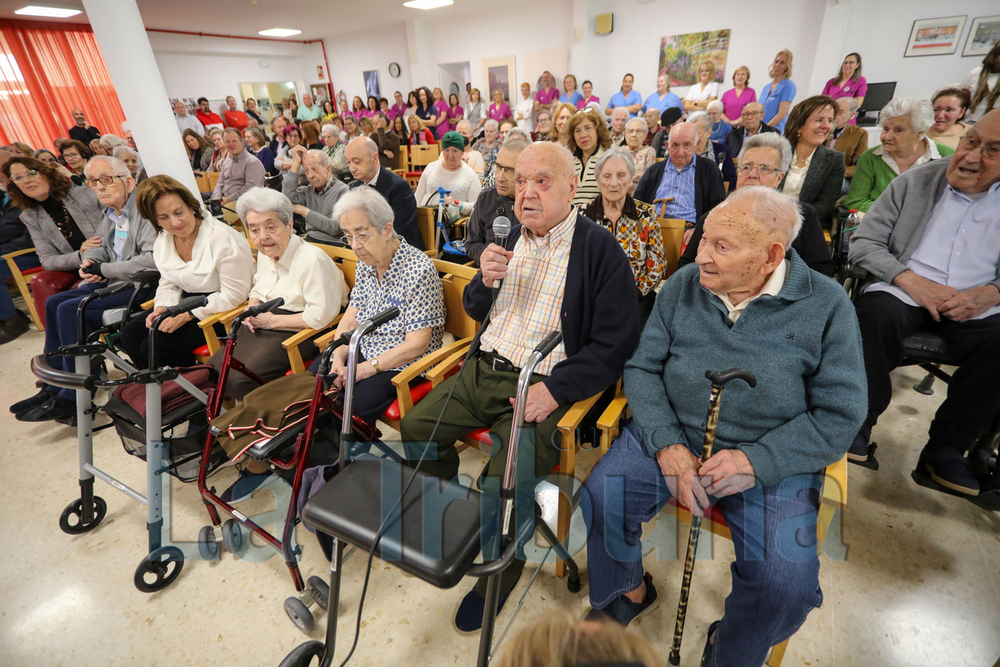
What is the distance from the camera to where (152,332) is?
1.98m

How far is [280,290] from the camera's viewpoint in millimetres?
2201

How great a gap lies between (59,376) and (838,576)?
105 inches

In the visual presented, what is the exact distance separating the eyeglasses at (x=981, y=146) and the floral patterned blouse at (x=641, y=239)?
1118 millimetres

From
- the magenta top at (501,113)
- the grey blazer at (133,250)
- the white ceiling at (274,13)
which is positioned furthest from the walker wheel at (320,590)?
the white ceiling at (274,13)

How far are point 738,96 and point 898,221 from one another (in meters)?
5.67

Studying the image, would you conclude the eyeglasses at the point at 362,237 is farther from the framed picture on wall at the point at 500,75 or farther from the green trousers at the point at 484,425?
the framed picture on wall at the point at 500,75

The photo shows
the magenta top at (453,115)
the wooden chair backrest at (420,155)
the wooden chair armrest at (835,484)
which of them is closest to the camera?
the wooden chair armrest at (835,484)

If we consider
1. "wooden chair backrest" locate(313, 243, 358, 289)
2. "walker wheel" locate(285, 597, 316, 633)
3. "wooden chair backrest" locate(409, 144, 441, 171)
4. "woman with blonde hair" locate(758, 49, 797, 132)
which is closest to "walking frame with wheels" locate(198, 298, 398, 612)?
"walker wheel" locate(285, 597, 316, 633)

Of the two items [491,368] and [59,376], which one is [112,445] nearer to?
[59,376]

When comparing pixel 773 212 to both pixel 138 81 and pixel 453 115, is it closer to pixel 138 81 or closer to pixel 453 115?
pixel 138 81

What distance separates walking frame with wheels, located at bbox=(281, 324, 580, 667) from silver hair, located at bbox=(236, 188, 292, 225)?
1.17 meters

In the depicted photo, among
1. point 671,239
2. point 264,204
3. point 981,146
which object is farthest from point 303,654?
point 981,146

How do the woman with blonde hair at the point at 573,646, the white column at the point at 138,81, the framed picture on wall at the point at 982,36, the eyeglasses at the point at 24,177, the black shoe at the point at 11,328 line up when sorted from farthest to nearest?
the framed picture on wall at the point at 982,36 → the black shoe at the point at 11,328 → the white column at the point at 138,81 → the eyeglasses at the point at 24,177 → the woman with blonde hair at the point at 573,646

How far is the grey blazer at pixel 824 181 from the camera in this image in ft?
8.73
